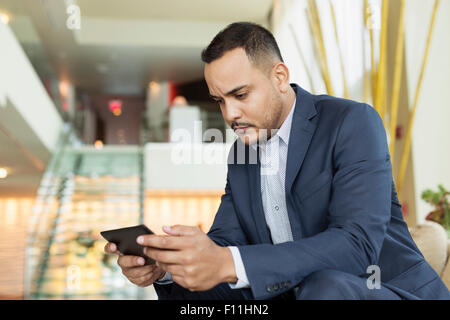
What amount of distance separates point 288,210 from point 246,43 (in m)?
0.45

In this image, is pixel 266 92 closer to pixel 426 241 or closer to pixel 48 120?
pixel 426 241

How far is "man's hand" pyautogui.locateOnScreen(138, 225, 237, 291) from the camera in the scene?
0.98m

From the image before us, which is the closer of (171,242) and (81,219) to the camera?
(171,242)

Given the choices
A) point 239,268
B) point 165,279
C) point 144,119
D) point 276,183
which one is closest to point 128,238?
point 165,279

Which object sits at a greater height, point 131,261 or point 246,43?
point 246,43

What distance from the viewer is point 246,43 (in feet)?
4.36

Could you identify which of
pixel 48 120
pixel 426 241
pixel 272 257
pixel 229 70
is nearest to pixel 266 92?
pixel 229 70

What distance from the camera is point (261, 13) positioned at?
1127cm

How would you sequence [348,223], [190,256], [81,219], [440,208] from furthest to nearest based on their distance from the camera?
[81,219] → [440,208] → [348,223] → [190,256]

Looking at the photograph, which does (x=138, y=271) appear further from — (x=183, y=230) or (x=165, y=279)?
(x=183, y=230)

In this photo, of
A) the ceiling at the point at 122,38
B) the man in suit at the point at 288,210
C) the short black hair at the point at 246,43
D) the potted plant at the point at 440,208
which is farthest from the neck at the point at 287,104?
the ceiling at the point at 122,38

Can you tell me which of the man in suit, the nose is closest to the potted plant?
the man in suit

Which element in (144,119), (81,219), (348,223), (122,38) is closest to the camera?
(348,223)
